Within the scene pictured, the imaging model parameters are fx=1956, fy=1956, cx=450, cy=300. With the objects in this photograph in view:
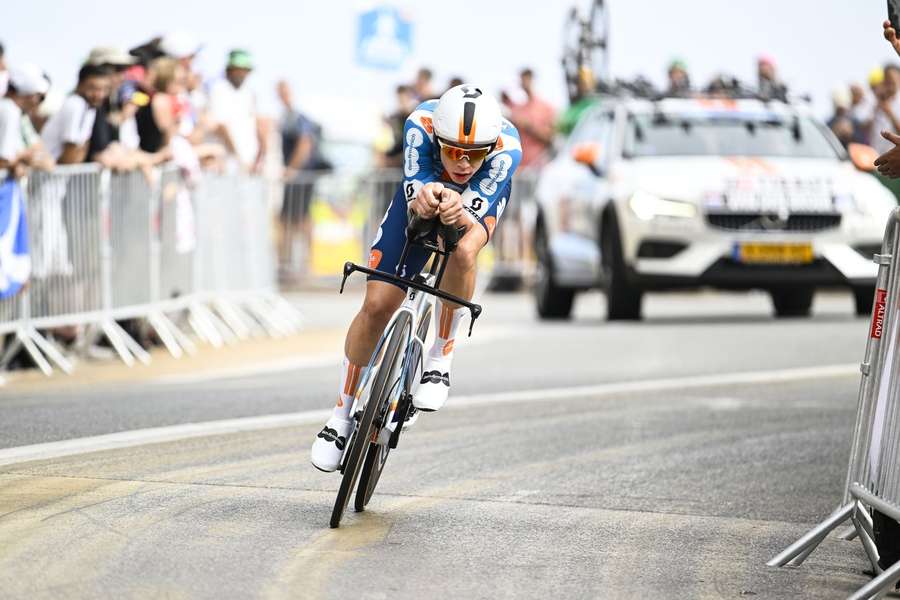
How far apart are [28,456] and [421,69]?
15.3 metres

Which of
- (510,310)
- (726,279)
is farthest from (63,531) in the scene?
(510,310)

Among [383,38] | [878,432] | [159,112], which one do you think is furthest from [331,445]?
[383,38]

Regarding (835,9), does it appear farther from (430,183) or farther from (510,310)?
(430,183)

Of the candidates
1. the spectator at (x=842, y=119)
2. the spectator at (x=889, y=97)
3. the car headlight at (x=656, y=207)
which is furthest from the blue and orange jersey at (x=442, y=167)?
the spectator at (x=842, y=119)

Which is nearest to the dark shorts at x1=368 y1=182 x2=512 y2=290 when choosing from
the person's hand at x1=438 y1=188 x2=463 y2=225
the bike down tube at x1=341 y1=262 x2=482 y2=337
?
the bike down tube at x1=341 y1=262 x2=482 y2=337

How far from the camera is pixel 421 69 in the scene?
2333 cm

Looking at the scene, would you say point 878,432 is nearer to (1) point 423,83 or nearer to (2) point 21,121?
(2) point 21,121

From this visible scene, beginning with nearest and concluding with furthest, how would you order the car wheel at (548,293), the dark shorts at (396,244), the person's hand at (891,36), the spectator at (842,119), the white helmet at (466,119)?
the person's hand at (891,36)
the white helmet at (466,119)
the dark shorts at (396,244)
the car wheel at (548,293)
the spectator at (842,119)

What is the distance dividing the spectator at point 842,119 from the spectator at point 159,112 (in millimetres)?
9578

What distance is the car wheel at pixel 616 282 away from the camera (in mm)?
16938

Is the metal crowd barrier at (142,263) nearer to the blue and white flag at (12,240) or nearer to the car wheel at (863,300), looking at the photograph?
the blue and white flag at (12,240)

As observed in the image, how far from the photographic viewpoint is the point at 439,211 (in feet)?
23.4

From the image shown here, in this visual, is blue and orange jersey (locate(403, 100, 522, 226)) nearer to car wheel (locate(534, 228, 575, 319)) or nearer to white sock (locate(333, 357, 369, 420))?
white sock (locate(333, 357, 369, 420))

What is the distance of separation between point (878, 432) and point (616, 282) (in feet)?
35.8
